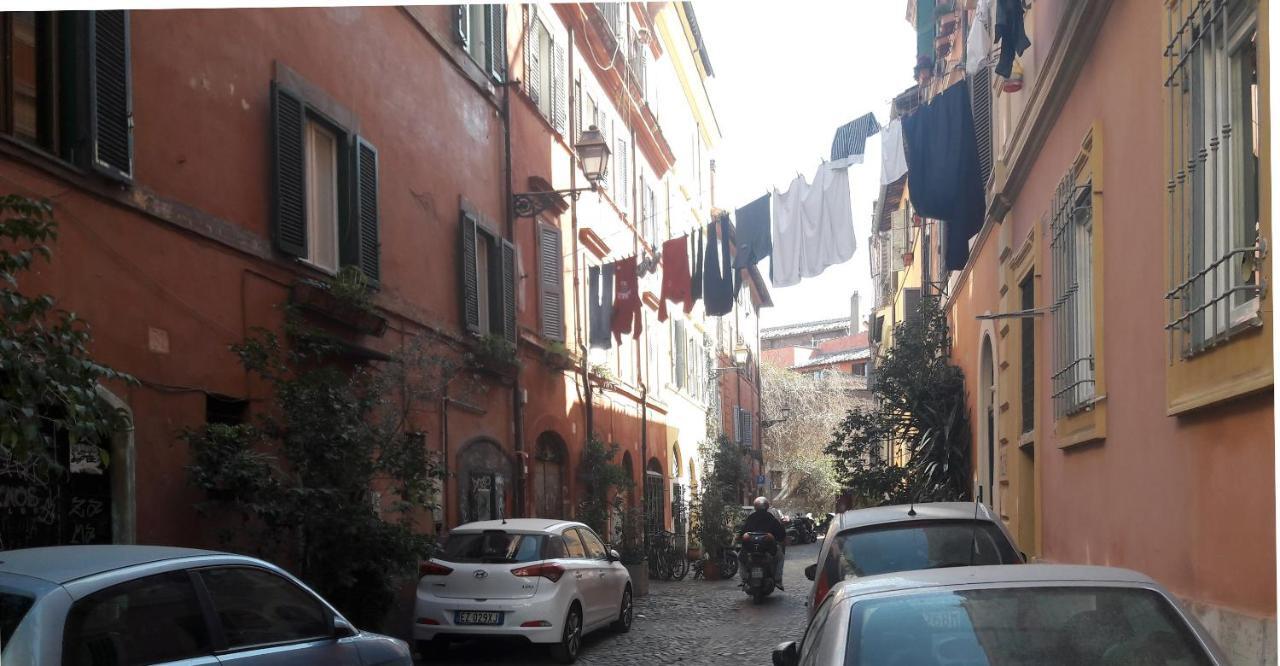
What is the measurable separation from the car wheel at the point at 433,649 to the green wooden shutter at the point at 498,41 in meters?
8.95

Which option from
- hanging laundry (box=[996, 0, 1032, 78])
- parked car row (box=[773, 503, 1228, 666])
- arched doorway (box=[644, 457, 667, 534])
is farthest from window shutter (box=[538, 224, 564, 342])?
parked car row (box=[773, 503, 1228, 666])

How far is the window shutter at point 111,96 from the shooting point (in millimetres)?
9062

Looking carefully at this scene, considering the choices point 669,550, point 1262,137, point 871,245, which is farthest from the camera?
point 871,245

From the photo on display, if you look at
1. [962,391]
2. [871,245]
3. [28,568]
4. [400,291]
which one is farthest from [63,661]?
[871,245]

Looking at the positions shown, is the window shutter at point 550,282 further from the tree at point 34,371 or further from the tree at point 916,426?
the tree at point 34,371

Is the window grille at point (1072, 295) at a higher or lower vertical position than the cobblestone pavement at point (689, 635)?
higher

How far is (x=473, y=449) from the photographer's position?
16797 mm

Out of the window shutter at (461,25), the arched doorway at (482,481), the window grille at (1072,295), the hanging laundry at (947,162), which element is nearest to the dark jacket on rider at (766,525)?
the arched doorway at (482,481)

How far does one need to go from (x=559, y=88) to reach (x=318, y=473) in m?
12.9

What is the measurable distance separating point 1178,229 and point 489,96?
40.5 feet

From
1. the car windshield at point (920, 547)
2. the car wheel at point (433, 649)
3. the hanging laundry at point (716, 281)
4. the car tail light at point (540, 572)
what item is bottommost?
the car wheel at point (433, 649)

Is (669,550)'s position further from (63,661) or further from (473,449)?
(63,661)

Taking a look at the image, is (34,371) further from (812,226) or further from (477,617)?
(812,226)

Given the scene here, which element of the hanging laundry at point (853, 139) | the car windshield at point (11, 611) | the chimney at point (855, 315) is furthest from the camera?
the chimney at point (855, 315)
